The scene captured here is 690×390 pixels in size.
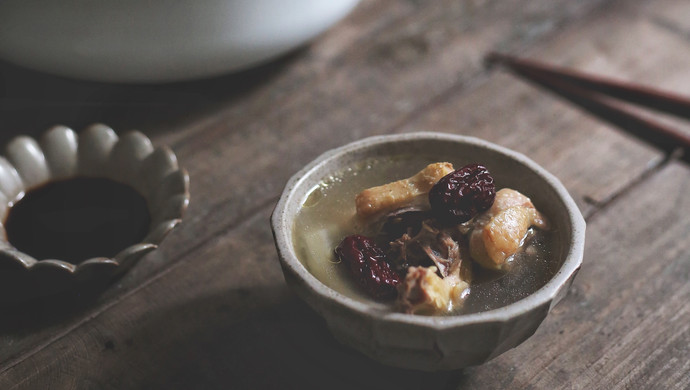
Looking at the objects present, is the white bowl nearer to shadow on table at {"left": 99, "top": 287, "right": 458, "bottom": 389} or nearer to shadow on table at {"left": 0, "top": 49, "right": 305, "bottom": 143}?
shadow on table at {"left": 0, "top": 49, "right": 305, "bottom": 143}

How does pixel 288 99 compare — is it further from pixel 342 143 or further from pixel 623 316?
pixel 623 316

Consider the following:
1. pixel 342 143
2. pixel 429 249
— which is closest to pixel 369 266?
pixel 429 249

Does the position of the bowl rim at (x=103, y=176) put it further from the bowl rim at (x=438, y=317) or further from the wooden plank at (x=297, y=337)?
the bowl rim at (x=438, y=317)

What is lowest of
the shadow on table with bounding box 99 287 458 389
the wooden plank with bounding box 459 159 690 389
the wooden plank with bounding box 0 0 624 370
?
the wooden plank with bounding box 459 159 690 389

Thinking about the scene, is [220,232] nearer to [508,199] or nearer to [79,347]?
[79,347]

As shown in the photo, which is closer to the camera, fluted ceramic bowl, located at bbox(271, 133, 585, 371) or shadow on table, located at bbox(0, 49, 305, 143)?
fluted ceramic bowl, located at bbox(271, 133, 585, 371)

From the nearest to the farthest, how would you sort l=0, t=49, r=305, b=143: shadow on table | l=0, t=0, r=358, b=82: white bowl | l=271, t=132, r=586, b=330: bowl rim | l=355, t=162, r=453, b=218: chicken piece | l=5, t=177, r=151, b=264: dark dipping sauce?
1. l=271, t=132, r=586, b=330: bowl rim
2. l=355, t=162, r=453, b=218: chicken piece
3. l=5, t=177, r=151, b=264: dark dipping sauce
4. l=0, t=0, r=358, b=82: white bowl
5. l=0, t=49, r=305, b=143: shadow on table

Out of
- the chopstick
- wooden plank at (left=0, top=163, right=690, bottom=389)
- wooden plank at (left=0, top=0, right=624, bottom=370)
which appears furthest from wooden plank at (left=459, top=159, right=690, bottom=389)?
wooden plank at (left=0, top=0, right=624, bottom=370)

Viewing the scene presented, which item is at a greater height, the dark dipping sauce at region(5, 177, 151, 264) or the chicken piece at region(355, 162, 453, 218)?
the chicken piece at region(355, 162, 453, 218)
